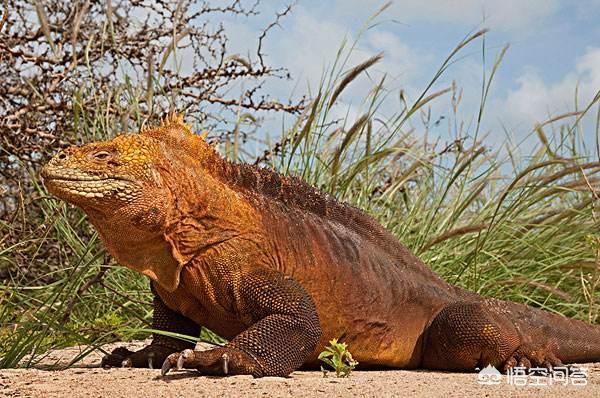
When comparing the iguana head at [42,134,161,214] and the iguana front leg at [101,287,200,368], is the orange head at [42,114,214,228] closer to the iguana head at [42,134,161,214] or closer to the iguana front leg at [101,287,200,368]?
the iguana head at [42,134,161,214]

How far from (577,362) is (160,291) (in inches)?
137

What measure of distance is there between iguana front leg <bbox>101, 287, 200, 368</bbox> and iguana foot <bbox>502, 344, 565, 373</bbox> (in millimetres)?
2254

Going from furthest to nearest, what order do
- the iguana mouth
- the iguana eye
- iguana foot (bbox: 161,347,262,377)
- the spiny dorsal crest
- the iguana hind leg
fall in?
1. the iguana hind leg
2. the spiny dorsal crest
3. the iguana eye
4. the iguana mouth
5. iguana foot (bbox: 161,347,262,377)

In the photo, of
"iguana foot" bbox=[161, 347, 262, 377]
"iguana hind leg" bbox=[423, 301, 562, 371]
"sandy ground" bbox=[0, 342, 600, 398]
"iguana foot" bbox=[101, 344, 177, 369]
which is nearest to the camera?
"sandy ground" bbox=[0, 342, 600, 398]

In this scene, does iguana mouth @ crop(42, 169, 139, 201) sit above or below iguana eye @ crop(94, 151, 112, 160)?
below

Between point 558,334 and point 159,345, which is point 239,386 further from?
point 558,334

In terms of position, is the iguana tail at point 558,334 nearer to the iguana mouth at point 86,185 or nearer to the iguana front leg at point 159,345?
the iguana front leg at point 159,345

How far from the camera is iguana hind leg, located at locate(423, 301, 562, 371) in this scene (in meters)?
6.04

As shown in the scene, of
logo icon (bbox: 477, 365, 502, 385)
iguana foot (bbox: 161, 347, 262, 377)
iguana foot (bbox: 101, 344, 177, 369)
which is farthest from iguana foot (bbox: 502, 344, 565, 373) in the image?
iguana foot (bbox: 101, 344, 177, 369)

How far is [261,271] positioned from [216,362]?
28.5 inches

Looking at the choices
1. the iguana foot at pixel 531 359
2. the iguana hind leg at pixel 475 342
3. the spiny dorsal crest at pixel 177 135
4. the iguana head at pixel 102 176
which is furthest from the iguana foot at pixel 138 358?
the iguana foot at pixel 531 359

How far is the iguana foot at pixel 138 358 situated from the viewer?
556cm

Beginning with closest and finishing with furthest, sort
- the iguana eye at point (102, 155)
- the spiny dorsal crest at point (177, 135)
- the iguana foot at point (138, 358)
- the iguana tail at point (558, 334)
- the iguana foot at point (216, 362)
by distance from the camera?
the iguana foot at point (216, 362), the iguana eye at point (102, 155), the spiny dorsal crest at point (177, 135), the iguana foot at point (138, 358), the iguana tail at point (558, 334)

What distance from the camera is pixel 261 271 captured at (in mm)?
5113
